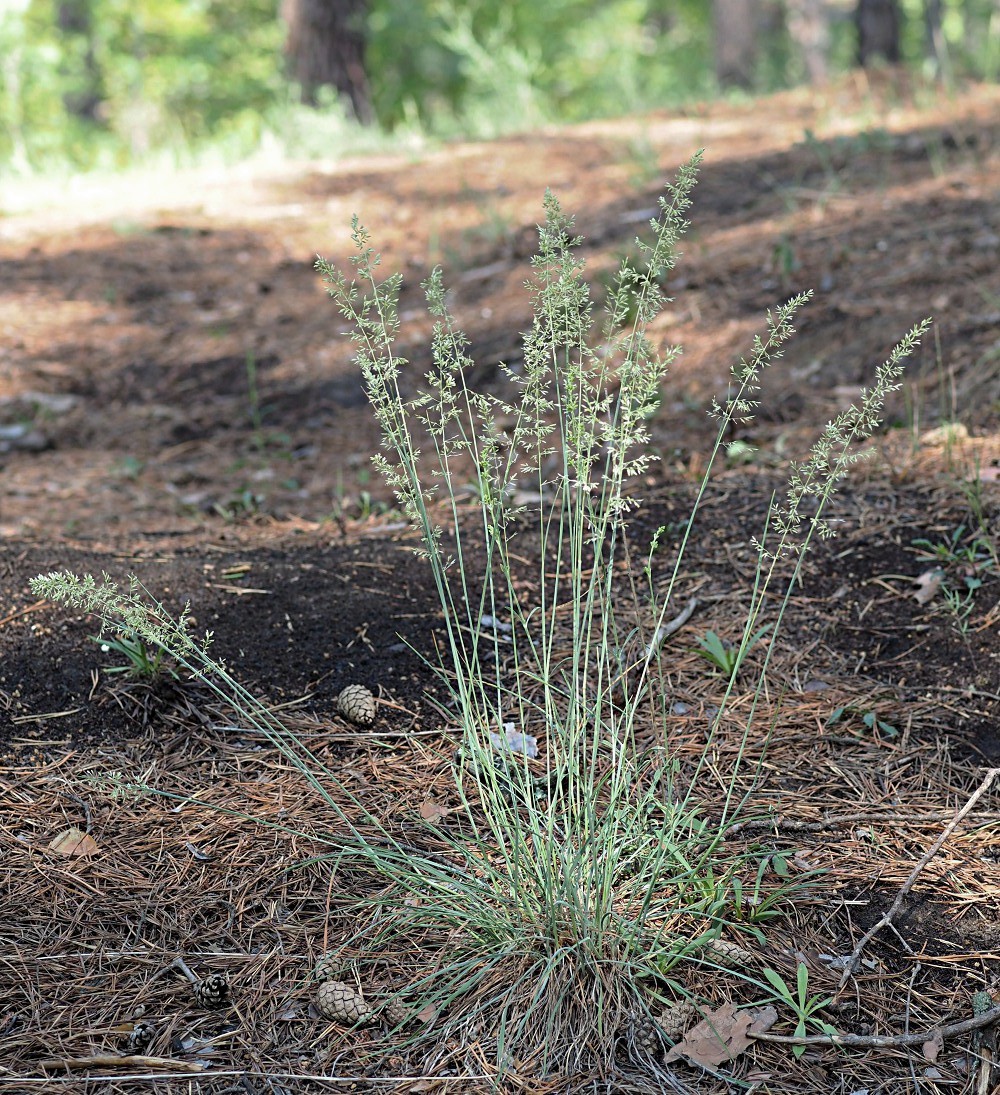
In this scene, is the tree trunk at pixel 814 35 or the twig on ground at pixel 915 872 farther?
the tree trunk at pixel 814 35

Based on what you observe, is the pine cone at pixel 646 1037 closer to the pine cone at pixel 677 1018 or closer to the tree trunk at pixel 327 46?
the pine cone at pixel 677 1018

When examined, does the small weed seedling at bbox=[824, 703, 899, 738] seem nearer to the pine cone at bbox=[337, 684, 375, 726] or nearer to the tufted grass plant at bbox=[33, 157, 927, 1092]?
the tufted grass plant at bbox=[33, 157, 927, 1092]

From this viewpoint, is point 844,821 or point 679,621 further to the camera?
point 679,621

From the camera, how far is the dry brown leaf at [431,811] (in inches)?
82.7

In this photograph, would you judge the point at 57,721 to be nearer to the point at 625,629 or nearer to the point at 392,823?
the point at 392,823

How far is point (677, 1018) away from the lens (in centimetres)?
166

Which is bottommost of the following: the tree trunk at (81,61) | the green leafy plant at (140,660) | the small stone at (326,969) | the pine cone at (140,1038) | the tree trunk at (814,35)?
the small stone at (326,969)

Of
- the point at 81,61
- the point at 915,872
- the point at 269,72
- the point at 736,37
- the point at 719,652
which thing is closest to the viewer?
the point at 915,872

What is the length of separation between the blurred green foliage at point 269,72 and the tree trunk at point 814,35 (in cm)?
38

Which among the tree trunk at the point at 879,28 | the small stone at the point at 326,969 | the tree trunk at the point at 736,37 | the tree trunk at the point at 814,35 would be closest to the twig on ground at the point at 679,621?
the small stone at the point at 326,969

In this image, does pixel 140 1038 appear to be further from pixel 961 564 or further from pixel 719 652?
pixel 961 564

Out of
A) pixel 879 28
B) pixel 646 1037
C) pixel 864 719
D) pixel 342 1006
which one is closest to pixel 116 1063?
pixel 342 1006

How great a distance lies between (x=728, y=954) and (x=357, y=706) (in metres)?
0.98

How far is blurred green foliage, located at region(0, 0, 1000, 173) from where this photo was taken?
322 inches
